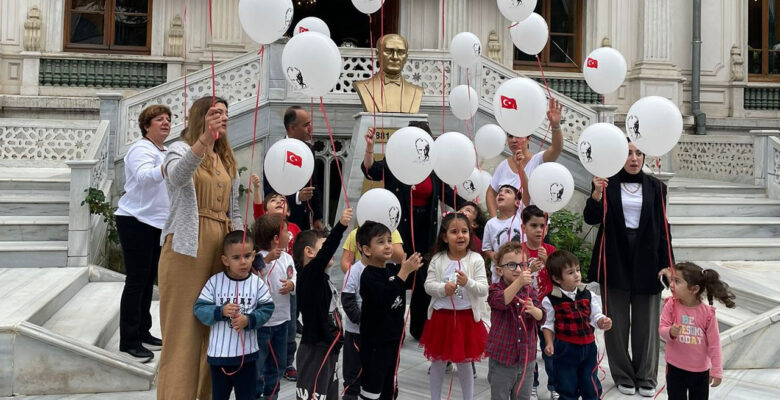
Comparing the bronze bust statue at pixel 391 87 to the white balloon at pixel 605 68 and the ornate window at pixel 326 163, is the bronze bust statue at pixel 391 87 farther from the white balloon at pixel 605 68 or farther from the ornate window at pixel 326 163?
the white balloon at pixel 605 68

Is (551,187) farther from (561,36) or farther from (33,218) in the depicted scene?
(561,36)

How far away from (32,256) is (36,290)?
1.41 metres

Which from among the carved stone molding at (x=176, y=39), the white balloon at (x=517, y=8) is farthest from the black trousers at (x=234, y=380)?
the carved stone molding at (x=176, y=39)

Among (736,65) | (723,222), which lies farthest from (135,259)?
(736,65)

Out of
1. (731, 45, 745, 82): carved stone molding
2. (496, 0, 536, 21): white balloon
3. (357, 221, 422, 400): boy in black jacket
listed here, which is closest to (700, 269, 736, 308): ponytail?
(357, 221, 422, 400): boy in black jacket

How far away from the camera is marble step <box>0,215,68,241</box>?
834cm

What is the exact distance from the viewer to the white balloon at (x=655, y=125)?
4875mm

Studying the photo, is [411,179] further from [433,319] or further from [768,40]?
[768,40]

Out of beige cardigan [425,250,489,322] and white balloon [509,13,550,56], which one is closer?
beige cardigan [425,250,489,322]

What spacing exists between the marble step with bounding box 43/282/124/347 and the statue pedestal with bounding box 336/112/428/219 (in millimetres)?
2604

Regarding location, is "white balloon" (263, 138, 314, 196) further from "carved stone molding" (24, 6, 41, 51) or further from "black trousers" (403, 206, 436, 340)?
"carved stone molding" (24, 6, 41, 51)

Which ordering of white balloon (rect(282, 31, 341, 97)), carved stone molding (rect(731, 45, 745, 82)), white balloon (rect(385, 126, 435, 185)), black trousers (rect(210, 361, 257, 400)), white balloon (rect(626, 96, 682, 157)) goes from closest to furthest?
1. black trousers (rect(210, 361, 257, 400))
2. white balloon (rect(282, 31, 341, 97))
3. white balloon (rect(385, 126, 435, 185))
4. white balloon (rect(626, 96, 682, 157))
5. carved stone molding (rect(731, 45, 745, 82))

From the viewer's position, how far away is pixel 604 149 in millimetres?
4840

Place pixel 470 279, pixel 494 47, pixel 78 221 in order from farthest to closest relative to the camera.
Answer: pixel 494 47 → pixel 78 221 → pixel 470 279
